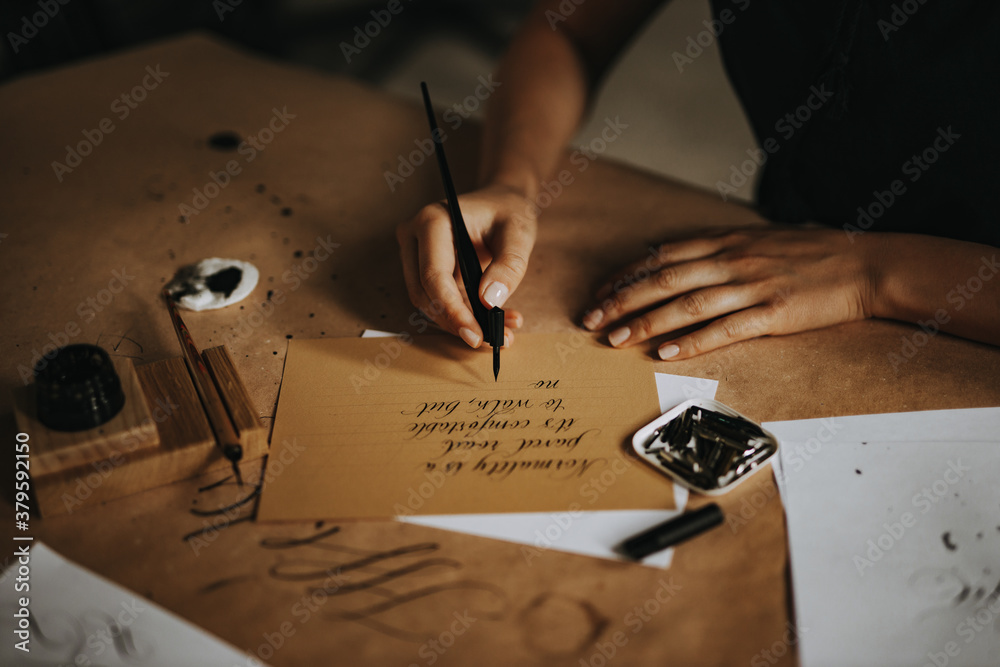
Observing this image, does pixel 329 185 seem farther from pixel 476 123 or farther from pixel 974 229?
pixel 974 229

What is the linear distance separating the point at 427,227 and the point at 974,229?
0.66m

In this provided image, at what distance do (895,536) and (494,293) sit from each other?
433 mm

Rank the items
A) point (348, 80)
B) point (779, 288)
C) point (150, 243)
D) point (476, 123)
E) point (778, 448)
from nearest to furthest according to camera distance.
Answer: point (778, 448), point (779, 288), point (150, 243), point (476, 123), point (348, 80)

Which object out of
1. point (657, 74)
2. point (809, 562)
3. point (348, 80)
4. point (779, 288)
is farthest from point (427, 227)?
point (657, 74)

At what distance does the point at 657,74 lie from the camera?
3.07 meters

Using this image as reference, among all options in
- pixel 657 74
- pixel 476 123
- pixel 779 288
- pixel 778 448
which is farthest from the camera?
pixel 657 74

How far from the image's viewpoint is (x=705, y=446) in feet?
2.07

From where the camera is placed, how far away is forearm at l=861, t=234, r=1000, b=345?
29.0 inches

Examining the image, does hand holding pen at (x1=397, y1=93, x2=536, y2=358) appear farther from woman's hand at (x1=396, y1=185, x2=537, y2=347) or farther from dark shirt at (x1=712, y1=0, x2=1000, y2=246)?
dark shirt at (x1=712, y1=0, x2=1000, y2=246)
